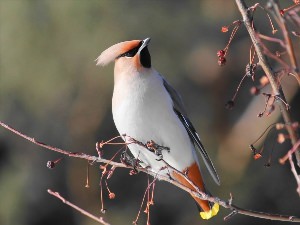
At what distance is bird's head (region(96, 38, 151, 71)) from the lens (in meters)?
3.29

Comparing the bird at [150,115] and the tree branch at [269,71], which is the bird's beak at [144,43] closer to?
the bird at [150,115]

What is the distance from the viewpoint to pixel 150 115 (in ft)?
10.3

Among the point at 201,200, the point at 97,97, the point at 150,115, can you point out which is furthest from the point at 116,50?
the point at 97,97

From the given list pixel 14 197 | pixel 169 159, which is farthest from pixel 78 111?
pixel 169 159

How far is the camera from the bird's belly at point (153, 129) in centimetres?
308

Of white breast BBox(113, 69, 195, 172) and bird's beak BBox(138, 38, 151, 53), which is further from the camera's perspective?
bird's beak BBox(138, 38, 151, 53)

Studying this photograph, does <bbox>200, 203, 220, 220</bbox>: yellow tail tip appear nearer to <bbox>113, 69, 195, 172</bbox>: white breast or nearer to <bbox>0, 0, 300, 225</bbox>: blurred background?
<bbox>113, 69, 195, 172</bbox>: white breast

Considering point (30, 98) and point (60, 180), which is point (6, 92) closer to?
point (30, 98)

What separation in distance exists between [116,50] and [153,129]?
428 mm

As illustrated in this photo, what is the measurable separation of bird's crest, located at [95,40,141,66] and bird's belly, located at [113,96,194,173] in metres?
0.25

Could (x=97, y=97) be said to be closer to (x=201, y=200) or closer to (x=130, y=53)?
(x=130, y=53)

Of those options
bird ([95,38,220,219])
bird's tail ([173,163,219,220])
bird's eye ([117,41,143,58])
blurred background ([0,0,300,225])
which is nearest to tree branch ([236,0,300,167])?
bird ([95,38,220,219])

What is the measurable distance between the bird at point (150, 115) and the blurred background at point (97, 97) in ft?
13.0

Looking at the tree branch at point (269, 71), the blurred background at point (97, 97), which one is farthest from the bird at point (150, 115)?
the blurred background at point (97, 97)
